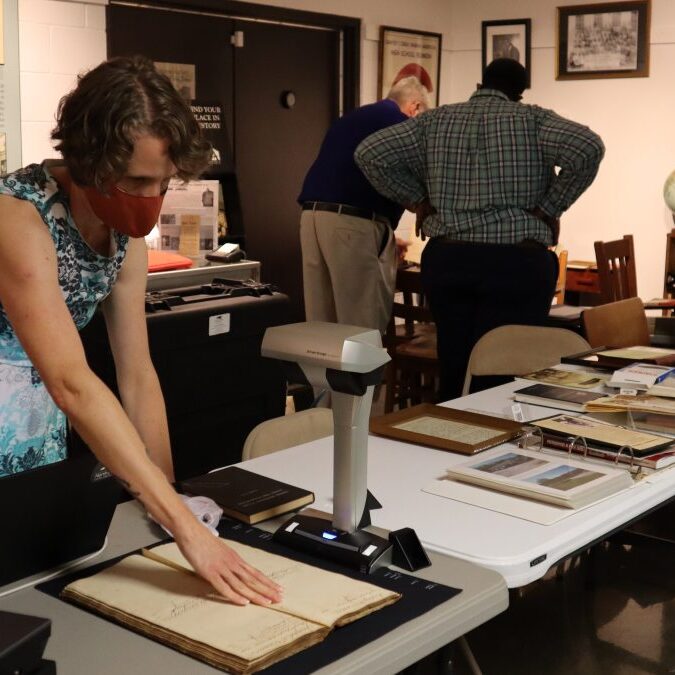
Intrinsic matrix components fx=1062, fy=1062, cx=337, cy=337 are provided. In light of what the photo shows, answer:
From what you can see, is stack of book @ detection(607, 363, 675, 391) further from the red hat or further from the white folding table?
the red hat

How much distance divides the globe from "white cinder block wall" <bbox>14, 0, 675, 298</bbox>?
0.58 ft

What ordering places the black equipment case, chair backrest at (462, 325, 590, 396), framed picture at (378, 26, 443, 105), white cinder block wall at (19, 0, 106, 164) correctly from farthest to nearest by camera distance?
framed picture at (378, 26, 443, 105) < white cinder block wall at (19, 0, 106, 164) < the black equipment case < chair backrest at (462, 325, 590, 396)

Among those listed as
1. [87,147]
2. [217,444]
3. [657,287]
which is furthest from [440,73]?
[87,147]

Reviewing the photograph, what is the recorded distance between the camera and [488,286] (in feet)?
12.7

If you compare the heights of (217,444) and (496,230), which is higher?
(496,230)

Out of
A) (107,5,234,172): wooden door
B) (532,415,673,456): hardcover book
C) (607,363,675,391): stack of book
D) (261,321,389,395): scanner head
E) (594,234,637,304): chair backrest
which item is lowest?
(532,415,673,456): hardcover book

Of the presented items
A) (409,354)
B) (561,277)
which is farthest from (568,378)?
(561,277)

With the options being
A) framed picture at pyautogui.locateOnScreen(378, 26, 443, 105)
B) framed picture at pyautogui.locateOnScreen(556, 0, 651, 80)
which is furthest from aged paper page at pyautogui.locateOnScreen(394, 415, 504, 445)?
framed picture at pyautogui.locateOnScreen(556, 0, 651, 80)

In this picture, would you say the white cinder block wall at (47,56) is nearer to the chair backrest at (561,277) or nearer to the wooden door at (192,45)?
the wooden door at (192,45)

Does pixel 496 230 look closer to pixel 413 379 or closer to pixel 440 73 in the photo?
pixel 413 379

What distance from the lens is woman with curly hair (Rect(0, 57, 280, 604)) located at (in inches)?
57.2

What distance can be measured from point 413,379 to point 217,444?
3.82ft

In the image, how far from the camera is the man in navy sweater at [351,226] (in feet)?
14.7

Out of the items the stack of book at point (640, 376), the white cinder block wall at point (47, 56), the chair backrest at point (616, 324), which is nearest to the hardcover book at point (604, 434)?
the stack of book at point (640, 376)
